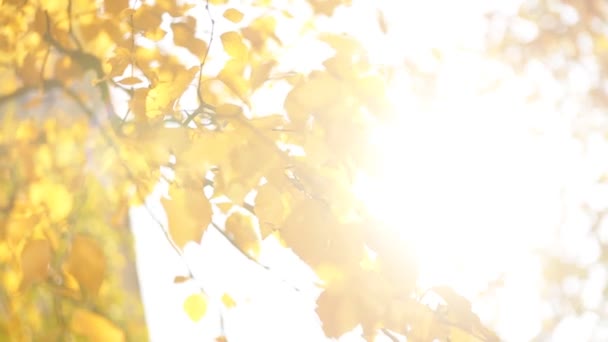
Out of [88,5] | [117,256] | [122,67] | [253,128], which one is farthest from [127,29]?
[117,256]

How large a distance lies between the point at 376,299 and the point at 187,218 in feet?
1.75

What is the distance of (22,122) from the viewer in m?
3.28

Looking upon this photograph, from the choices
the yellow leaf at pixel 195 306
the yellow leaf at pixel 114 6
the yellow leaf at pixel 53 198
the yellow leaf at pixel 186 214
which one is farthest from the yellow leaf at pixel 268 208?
the yellow leaf at pixel 114 6

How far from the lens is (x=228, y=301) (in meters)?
2.48

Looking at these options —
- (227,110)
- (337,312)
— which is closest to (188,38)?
(227,110)

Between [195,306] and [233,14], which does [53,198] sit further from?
[233,14]

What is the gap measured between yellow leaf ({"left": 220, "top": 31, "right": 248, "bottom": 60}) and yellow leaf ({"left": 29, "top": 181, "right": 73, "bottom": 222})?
2.48 feet

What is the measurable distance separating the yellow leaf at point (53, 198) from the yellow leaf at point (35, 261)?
0.56 m

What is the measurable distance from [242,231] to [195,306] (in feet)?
1.01

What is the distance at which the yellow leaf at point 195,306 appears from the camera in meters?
2.24

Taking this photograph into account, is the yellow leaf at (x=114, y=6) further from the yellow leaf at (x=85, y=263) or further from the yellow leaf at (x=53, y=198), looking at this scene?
the yellow leaf at (x=85, y=263)

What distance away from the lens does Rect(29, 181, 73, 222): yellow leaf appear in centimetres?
227

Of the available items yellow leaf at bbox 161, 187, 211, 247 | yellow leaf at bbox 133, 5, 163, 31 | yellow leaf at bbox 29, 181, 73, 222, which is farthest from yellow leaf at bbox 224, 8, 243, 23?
yellow leaf at bbox 29, 181, 73, 222

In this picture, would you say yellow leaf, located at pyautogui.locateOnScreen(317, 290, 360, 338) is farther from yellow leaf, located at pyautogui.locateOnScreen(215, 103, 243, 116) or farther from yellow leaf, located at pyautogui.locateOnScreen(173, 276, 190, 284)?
yellow leaf, located at pyautogui.locateOnScreen(173, 276, 190, 284)
